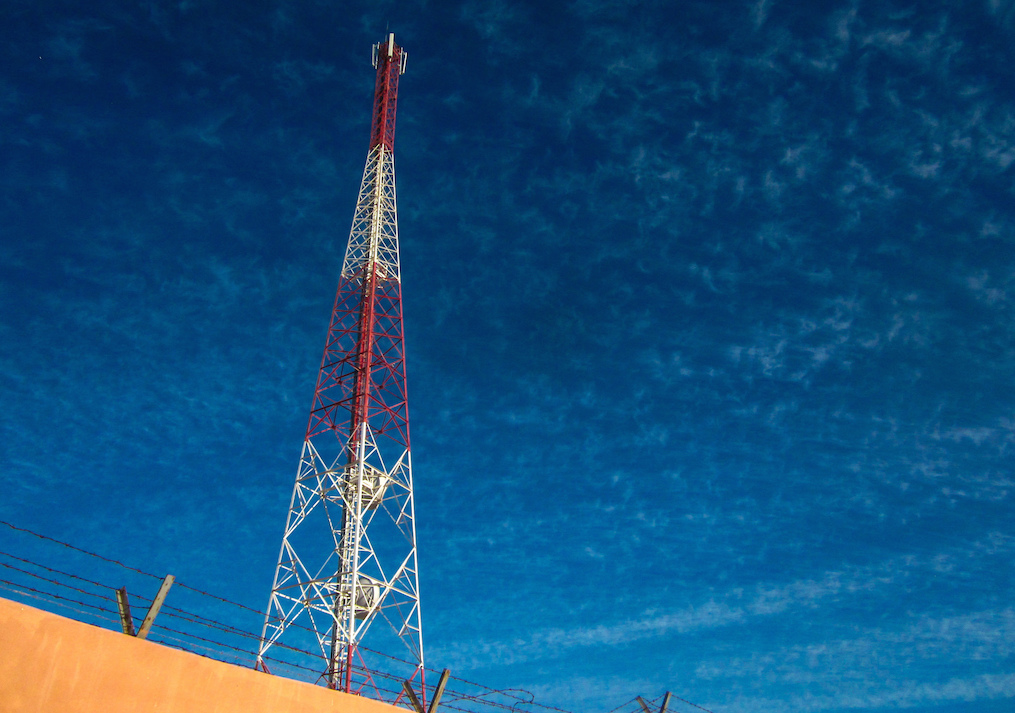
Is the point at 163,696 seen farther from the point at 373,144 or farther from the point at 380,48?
the point at 380,48

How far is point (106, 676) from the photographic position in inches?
523

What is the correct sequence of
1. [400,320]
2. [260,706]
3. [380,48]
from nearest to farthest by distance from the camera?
[260,706] → [400,320] → [380,48]

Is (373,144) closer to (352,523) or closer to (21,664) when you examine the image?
(352,523)

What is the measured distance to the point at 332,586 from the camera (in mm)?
29484

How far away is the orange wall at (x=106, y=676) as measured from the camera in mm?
12359

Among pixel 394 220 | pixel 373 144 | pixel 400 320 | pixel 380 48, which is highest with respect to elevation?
pixel 380 48

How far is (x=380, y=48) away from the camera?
41.9 metres

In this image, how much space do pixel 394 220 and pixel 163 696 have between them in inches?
1124

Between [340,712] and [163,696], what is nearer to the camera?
[163,696]

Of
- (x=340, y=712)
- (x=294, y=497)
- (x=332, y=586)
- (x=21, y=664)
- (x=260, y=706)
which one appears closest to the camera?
(x=21, y=664)

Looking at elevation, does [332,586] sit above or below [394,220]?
below

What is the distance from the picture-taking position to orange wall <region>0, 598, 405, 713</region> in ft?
40.5

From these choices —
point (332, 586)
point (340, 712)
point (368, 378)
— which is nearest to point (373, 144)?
point (368, 378)

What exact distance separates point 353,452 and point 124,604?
61.9 feet
